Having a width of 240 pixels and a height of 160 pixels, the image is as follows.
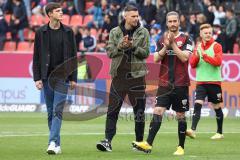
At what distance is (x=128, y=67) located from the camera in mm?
14148

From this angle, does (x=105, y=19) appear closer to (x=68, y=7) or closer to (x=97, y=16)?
(x=97, y=16)

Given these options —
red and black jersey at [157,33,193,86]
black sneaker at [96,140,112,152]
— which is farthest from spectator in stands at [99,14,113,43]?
red and black jersey at [157,33,193,86]

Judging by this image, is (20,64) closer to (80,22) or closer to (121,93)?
(80,22)

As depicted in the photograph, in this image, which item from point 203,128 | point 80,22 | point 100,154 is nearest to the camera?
point 100,154

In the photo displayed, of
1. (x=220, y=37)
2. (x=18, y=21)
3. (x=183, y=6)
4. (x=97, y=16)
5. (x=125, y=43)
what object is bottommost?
(x=220, y=37)

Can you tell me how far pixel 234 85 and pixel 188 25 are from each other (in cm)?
608

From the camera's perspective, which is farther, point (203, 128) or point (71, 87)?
point (203, 128)

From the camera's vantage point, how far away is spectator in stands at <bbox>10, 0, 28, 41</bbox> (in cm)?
3322

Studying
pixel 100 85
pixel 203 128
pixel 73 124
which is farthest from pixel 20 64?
pixel 203 128

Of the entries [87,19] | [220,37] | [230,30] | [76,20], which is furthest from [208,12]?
[76,20]

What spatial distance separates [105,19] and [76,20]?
259 centimetres

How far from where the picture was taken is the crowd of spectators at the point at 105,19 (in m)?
29.8

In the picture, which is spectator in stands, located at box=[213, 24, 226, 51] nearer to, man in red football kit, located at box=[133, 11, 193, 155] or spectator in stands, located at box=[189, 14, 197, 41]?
spectator in stands, located at box=[189, 14, 197, 41]

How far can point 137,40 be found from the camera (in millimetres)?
13984
